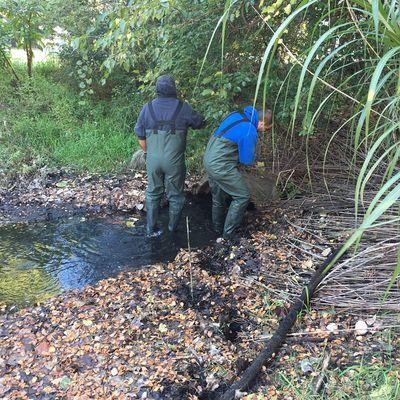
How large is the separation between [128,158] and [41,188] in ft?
5.03

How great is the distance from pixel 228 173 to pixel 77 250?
2.02 m

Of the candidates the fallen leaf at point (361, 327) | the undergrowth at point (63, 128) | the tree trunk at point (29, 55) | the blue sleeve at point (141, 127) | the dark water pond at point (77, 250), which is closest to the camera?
the fallen leaf at point (361, 327)

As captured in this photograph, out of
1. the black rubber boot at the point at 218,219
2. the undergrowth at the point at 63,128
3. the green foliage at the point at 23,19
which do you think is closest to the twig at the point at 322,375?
the black rubber boot at the point at 218,219

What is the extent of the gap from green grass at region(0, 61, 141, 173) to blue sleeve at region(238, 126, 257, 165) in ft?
9.83

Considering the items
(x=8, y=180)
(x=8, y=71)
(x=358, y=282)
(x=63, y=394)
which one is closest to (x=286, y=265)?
(x=358, y=282)

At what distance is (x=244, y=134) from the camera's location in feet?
15.2

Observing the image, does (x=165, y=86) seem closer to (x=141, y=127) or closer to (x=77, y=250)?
(x=141, y=127)

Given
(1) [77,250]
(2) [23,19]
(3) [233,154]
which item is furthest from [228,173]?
(2) [23,19]

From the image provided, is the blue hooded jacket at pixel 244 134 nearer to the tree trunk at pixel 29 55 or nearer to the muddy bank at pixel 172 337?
the muddy bank at pixel 172 337

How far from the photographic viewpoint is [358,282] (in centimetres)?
359

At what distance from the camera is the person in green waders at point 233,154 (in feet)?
15.2

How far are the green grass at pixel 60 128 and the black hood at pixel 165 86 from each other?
268 cm

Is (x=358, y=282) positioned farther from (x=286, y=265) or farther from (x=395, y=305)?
(x=286, y=265)

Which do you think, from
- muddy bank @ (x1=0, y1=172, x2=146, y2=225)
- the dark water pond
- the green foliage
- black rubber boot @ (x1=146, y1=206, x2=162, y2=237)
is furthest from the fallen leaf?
the green foliage
